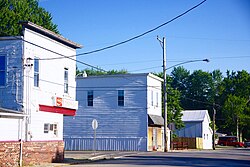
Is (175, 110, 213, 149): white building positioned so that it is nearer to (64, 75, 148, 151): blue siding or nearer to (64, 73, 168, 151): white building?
(64, 73, 168, 151): white building

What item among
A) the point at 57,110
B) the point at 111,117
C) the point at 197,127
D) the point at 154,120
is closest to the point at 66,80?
the point at 57,110

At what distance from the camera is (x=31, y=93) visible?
2648 cm

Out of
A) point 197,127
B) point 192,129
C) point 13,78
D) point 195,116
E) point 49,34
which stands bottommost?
point 192,129

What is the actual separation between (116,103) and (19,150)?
74.8 ft

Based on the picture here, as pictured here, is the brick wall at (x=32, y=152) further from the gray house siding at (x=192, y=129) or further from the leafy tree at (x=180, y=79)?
the leafy tree at (x=180, y=79)

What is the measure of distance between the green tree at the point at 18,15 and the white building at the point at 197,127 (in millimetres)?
31053

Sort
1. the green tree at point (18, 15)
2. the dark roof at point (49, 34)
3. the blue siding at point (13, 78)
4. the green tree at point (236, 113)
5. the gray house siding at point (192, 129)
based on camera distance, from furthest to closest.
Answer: the green tree at point (236, 113) < the gray house siding at point (192, 129) < the green tree at point (18, 15) < the dark roof at point (49, 34) < the blue siding at point (13, 78)

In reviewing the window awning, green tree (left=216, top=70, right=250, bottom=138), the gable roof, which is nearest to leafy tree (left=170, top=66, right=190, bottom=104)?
green tree (left=216, top=70, right=250, bottom=138)

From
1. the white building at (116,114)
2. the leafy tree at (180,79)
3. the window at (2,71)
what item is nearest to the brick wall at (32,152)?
the window at (2,71)

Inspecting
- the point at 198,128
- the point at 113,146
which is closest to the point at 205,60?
the point at 113,146

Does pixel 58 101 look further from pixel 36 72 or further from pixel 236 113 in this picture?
pixel 236 113

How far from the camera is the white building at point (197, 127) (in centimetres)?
7175

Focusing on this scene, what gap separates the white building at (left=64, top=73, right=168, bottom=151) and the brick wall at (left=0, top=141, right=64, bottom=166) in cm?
1727

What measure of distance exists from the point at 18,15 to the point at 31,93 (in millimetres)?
21367
